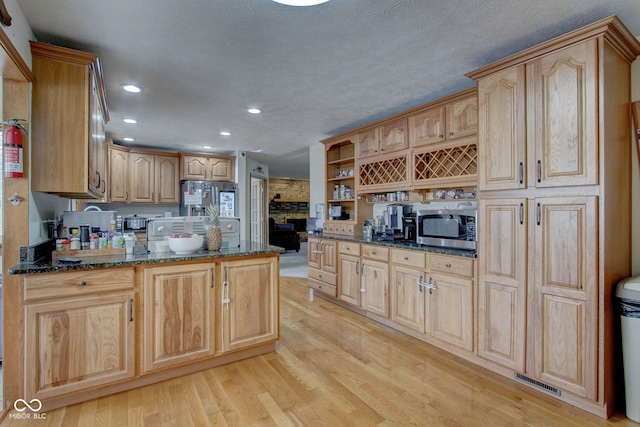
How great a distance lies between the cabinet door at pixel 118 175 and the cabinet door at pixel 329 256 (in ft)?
11.7

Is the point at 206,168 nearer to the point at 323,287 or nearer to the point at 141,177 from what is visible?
the point at 141,177

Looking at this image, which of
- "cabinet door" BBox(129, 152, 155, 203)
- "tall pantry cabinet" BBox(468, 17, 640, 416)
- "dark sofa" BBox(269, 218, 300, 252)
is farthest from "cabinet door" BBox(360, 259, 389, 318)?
"dark sofa" BBox(269, 218, 300, 252)

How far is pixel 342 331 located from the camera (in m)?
3.28

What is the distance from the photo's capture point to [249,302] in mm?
2619

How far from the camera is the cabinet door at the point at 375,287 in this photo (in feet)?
11.0

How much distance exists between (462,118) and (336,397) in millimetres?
2559

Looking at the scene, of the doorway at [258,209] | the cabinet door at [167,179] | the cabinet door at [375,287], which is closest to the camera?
the cabinet door at [375,287]

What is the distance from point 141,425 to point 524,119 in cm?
315

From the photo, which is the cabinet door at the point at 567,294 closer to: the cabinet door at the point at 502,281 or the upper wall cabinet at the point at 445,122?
the cabinet door at the point at 502,281

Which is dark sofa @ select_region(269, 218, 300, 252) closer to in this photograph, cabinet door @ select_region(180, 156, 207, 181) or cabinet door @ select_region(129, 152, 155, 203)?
cabinet door @ select_region(180, 156, 207, 181)

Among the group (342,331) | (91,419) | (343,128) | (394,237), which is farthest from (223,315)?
(343,128)

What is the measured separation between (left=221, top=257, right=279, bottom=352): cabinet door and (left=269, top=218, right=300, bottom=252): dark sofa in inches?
248

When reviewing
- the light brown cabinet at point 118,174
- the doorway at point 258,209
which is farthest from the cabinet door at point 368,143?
the doorway at point 258,209

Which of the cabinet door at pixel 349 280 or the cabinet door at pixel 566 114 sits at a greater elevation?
the cabinet door at pixel 566 114
